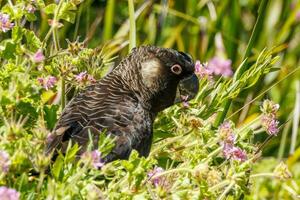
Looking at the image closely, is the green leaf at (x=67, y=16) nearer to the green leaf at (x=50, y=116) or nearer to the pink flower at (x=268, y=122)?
the green leaf at (x=50, y=116)

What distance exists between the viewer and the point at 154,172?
7.25 feet

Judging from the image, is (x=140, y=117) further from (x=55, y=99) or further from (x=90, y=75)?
(x=55, y=99)

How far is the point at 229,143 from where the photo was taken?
2.27 metres

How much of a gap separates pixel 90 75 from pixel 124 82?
1.48 ft

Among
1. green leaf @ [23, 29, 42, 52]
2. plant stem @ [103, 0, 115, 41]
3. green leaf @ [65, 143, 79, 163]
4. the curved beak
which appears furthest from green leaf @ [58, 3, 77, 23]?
plant stem @ [103, 0, 115, 41]

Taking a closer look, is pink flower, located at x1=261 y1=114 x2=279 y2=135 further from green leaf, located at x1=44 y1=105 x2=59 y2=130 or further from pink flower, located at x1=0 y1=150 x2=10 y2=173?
pink flower, located at x1=0 y1=150 x2=10 y2=173

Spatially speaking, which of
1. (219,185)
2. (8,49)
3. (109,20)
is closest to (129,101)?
(8,49)

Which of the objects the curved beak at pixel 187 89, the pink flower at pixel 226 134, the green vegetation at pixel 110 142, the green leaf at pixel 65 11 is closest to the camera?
the green vegetation at pixel 110 142

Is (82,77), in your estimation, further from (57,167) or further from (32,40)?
(57,167)

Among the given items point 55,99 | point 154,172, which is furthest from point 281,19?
point 154,172

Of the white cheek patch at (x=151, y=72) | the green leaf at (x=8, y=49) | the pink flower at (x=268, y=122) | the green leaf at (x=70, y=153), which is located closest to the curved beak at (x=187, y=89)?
the white cheek patch at (x=151, y=72)

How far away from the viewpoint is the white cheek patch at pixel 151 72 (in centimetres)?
337

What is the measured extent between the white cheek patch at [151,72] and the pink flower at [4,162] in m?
1.61

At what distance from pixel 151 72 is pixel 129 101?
0.28m
